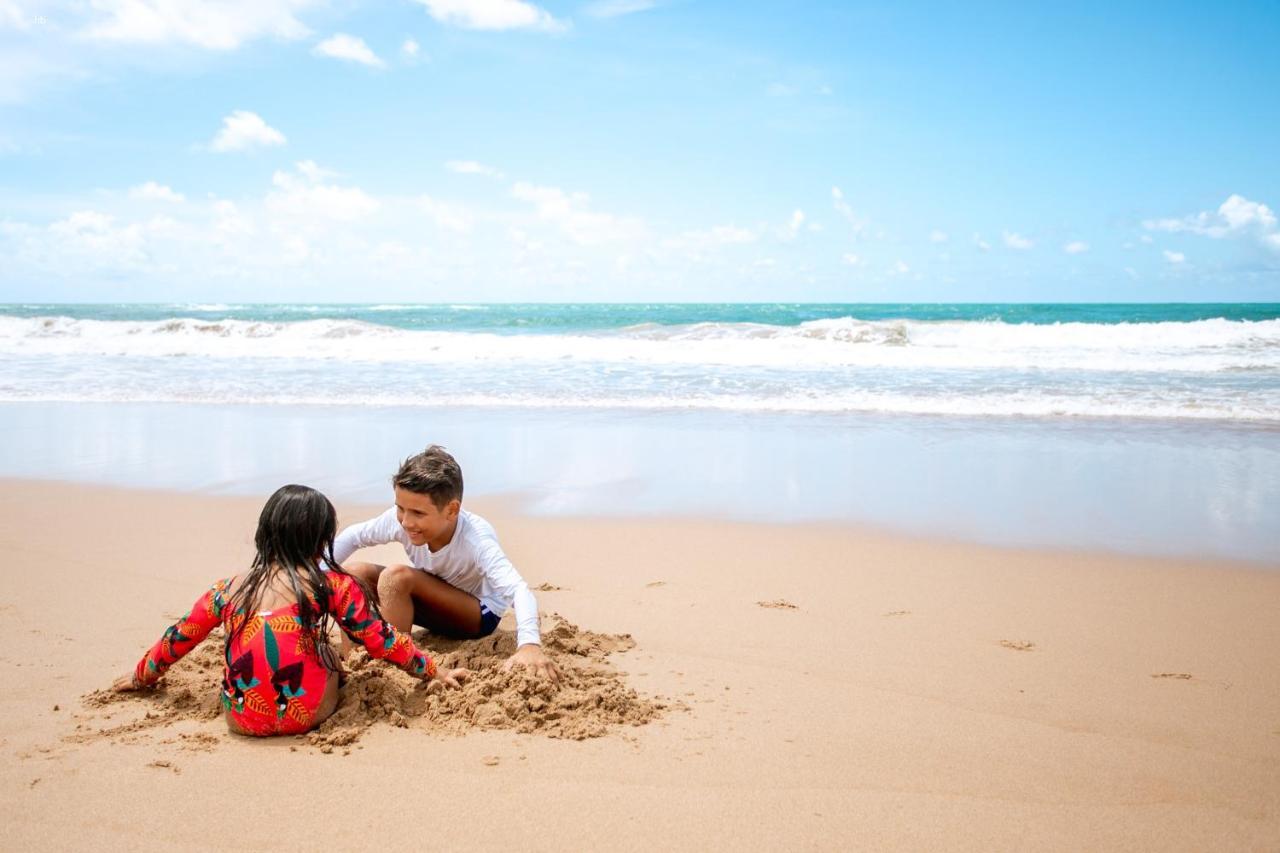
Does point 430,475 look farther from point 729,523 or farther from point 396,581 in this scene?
point 729,523

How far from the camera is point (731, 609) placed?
4629mm

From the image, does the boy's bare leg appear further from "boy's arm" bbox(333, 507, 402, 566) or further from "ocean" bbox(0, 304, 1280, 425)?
"ocean" bbox(0, 304, 1280, 425)

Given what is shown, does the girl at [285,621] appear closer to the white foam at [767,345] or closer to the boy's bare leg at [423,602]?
the boy's bare leg at [423,602]

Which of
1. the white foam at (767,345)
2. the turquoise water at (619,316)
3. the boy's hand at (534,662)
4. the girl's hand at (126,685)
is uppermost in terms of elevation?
the turquoise water at (619,316)

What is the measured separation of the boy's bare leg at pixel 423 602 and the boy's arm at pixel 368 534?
15 centimetres

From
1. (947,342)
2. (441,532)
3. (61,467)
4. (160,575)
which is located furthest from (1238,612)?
(947,342)

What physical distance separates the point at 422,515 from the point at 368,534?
394 mm

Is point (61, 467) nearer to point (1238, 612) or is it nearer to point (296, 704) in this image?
point (296, 704)

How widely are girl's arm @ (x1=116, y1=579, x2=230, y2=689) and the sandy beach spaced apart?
11 centimetres

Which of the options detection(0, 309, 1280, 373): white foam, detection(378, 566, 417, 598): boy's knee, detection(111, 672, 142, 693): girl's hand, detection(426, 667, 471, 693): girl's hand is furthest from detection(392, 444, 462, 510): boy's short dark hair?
detection(0, 309, 1280, 373): white foam

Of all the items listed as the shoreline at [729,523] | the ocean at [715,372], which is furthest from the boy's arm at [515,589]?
the ocean at [715,372]

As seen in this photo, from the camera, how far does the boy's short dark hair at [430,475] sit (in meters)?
3.66

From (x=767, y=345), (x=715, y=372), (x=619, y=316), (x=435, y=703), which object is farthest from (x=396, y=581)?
(x=619, y=316)

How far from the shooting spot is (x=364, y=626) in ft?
10.8
